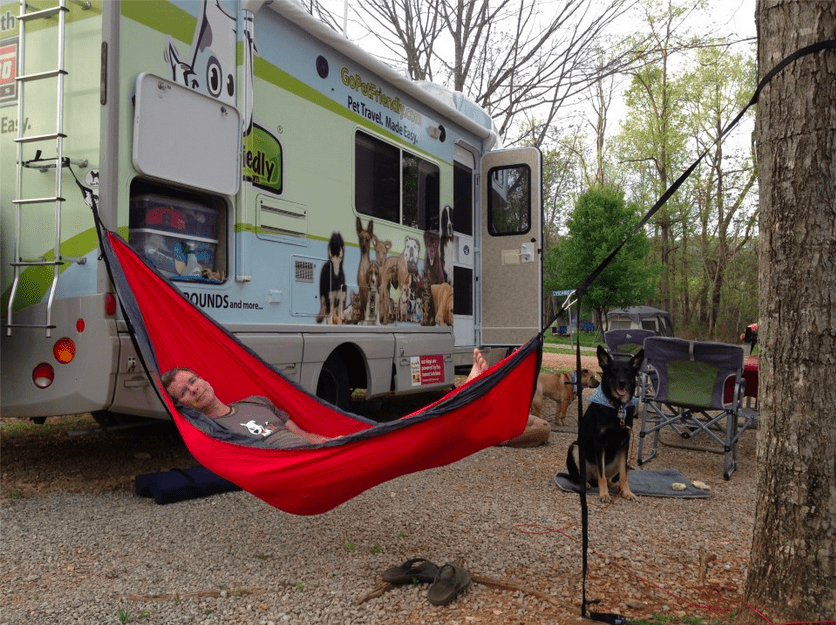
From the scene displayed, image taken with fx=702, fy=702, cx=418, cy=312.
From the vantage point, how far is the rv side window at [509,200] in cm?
773

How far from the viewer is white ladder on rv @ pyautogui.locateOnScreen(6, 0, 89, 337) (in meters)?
3.76

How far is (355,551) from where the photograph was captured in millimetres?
3293

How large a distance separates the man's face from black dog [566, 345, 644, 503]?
91.6 inches

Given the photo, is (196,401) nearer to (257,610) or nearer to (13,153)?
(257,610)

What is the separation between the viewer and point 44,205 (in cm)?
393

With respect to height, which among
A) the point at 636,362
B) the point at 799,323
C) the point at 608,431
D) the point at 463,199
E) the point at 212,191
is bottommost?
the point at 608,431

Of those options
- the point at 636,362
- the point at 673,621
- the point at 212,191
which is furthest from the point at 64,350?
the point at 636,362

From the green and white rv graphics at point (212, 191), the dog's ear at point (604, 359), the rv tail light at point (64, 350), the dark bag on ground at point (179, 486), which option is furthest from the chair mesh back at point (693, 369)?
the rv tail light at point (64, 350)

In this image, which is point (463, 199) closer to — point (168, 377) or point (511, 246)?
point (511, 246)

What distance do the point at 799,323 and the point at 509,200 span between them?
563cm

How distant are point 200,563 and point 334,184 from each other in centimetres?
305

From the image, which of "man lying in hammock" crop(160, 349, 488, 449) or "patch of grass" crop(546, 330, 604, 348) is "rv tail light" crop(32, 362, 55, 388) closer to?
"man lying in hammock" crop(160, 349, 488, 449)

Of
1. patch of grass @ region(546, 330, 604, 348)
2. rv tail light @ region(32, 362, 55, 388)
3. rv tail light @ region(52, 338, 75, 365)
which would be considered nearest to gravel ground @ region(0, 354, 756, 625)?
rv tail light @ region(32, 362, 55, 388)

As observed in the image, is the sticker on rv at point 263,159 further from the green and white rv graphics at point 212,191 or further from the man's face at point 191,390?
the man's face at point 191,390
